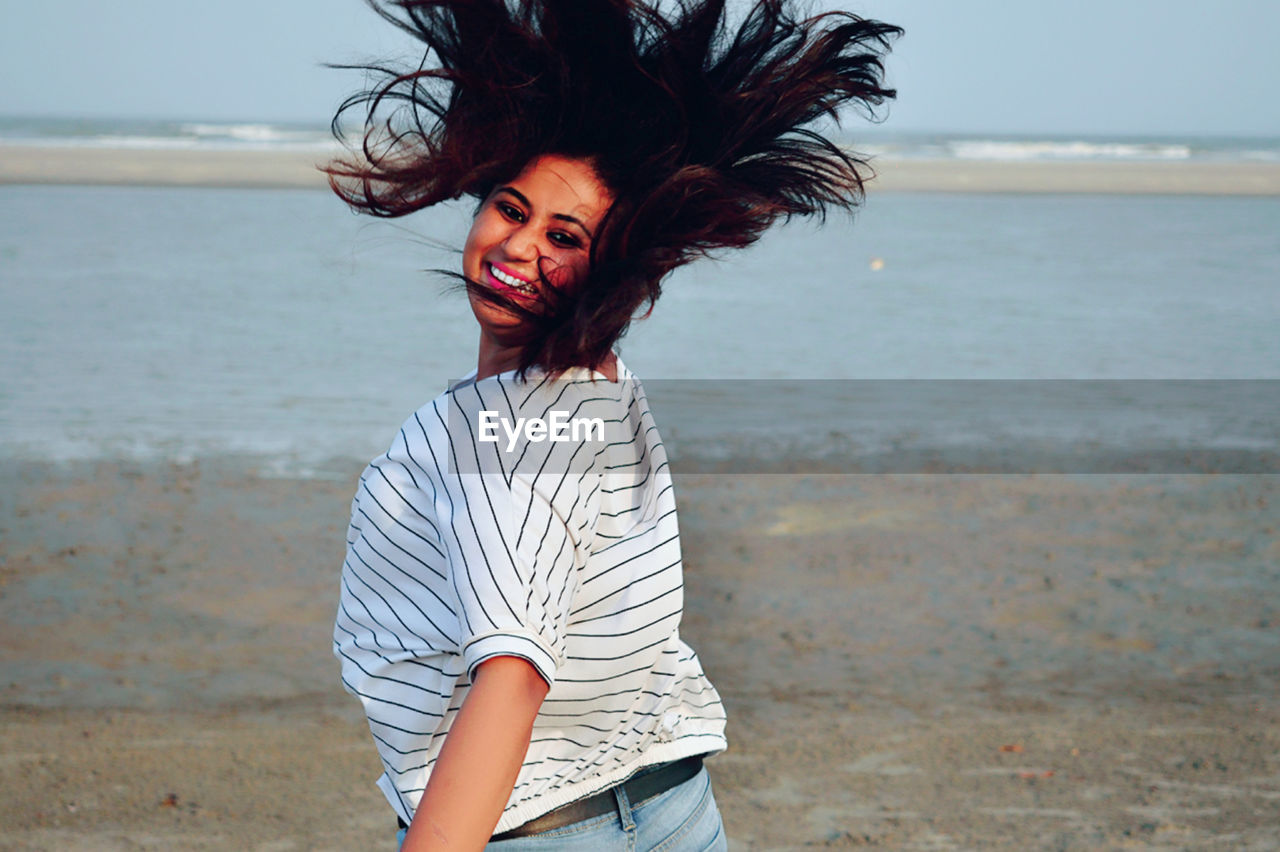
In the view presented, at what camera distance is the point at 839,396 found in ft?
28.0

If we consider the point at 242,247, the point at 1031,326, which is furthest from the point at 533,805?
the point at 242,247

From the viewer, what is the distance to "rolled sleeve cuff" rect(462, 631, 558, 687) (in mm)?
1285

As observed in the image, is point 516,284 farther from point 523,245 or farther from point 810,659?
point 810,659

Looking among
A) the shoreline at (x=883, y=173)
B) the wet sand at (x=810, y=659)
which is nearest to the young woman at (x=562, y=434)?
the wet sand at (x=810, y=659)

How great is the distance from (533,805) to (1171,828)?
8.93 ft

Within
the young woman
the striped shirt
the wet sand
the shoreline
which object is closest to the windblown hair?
the young woman

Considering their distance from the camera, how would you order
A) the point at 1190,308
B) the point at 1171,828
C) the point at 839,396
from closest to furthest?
the point at 1171,828
the point at 839,396
the point at 1190,308

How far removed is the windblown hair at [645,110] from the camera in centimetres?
171

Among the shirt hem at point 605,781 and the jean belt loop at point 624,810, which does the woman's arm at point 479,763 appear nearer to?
the shirt hem at point 605,781

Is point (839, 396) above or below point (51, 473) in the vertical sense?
above

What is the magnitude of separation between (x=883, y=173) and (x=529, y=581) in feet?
95.7

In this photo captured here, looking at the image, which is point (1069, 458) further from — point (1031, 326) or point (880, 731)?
point (1031, 326)

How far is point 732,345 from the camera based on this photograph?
1032cm

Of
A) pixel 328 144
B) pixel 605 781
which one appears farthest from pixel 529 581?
pixel 328 144
